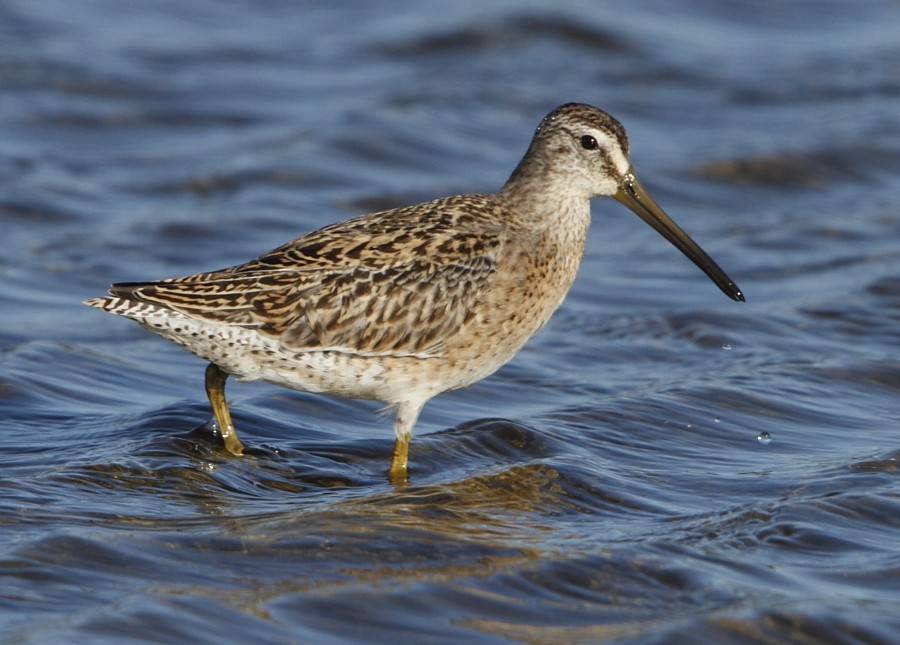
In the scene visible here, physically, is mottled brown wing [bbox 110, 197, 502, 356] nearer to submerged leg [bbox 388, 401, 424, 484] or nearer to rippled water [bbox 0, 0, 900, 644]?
submerged leg [bbox 388, 401, 424, 484]

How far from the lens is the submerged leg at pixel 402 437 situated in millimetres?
6434

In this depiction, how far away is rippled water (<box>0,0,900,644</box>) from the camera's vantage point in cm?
516

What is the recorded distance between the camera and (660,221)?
280 inches

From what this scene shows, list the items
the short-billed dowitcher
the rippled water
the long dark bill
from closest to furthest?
the rippled water → the short-billed dowitcher → the long dark bill

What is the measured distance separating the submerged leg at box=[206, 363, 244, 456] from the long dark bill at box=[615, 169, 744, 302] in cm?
194

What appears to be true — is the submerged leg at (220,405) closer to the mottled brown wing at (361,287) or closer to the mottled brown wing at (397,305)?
the mottled brown wing at (361,287)

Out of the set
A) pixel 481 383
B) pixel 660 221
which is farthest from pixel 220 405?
pixel 660 221

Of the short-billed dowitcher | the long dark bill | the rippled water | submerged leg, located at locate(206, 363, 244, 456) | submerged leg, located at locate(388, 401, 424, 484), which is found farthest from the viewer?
the long dark bill

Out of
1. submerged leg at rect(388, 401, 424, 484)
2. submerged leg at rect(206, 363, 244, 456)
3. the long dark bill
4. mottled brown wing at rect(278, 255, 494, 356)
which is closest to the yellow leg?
submerged leg at rect(388, 401, 424, 484)

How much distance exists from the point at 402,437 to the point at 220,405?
2.63 ft

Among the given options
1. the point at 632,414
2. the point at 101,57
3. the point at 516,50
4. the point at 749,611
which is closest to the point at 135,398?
the point at 632,414

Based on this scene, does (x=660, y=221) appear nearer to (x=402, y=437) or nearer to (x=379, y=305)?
(x=379, y=305)

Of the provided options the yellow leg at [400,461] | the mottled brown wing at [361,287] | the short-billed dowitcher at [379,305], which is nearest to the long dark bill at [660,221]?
the short-billed dowitcher at [379,305]

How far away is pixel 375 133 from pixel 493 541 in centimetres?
681
